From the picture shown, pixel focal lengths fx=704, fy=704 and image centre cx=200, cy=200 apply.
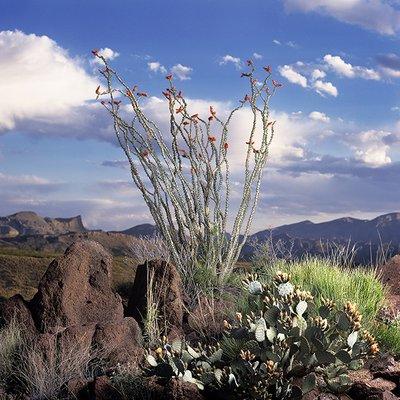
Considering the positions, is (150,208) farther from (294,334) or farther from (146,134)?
(294,334)

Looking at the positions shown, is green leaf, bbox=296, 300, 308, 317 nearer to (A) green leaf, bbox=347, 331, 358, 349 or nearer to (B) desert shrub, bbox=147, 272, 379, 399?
(B) desert shrub, bbox=147, 272, 379, 399

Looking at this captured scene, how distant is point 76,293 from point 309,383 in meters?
4.77

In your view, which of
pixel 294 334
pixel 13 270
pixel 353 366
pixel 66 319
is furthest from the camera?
pixel 13 270

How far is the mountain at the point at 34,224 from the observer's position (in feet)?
318

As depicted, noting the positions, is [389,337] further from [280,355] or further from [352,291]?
[280,355]

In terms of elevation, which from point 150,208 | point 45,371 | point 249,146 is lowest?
point 45,371

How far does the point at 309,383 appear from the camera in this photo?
624 centimetres

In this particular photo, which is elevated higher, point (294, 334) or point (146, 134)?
point (146, 134)

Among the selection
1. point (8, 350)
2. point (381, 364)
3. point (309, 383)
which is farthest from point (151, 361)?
point (8, 350)

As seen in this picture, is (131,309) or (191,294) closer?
(131,309)

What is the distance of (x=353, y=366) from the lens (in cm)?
682

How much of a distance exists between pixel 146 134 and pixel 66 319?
5.71 meters

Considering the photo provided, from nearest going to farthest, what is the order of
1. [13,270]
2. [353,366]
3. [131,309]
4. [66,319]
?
[353,366], [66,319], [131,309], [13,270]

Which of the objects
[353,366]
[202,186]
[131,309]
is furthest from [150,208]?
[353,366]
